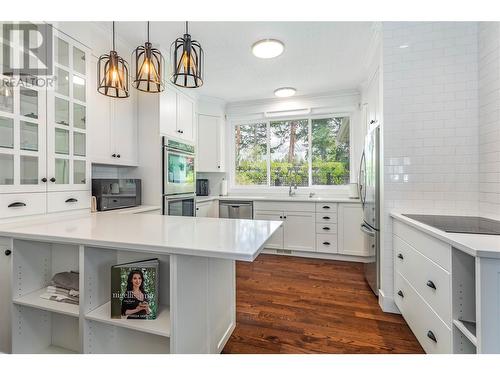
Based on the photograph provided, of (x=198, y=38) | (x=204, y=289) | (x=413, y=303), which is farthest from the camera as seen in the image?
(x=198, y=38)

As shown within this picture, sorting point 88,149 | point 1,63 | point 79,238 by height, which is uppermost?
point 1,63

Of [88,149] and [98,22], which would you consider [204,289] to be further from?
[98,22]

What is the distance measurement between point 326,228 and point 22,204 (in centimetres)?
325

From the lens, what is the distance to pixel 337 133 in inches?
154

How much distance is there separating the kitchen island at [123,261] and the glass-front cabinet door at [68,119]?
0.58 metres

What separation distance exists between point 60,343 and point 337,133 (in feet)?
13.4

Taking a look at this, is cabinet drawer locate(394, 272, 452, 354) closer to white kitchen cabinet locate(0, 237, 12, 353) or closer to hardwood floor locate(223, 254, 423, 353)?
hardwood floor locate(223, 254, 423, 353)

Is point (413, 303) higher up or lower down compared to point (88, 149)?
lower down

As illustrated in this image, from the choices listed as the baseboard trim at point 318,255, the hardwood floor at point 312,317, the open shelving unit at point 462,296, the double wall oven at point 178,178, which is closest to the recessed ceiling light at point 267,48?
the double wall oven at point 178,178

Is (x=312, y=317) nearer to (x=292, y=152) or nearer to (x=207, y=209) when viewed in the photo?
(x=207, y=209)

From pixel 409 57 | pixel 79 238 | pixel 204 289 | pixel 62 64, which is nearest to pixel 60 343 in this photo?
pixel 79 238

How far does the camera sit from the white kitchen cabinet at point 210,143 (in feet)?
12.8

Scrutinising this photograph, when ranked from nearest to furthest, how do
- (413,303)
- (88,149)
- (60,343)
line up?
(60,343), (413,303), (88,149)

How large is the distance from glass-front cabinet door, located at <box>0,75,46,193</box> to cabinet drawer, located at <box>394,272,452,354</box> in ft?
8.98
